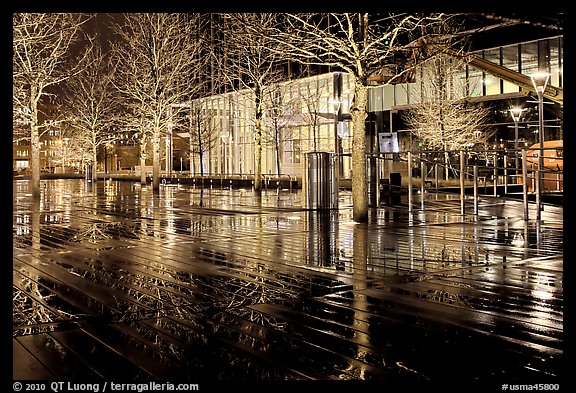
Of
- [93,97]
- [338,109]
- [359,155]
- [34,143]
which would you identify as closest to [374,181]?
[359,155]

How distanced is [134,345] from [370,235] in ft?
24.3

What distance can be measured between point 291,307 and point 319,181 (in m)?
12.4

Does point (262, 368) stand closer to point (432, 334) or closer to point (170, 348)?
point (170, 348)

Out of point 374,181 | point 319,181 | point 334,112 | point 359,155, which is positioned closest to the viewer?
point 359,155

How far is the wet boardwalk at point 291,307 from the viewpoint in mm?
3951

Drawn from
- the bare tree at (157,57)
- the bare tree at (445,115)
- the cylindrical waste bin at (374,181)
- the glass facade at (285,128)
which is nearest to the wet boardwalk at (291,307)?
the cylindrical waste bin at (374,181)

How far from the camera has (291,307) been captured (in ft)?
18.6

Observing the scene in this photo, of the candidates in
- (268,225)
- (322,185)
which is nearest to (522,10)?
(268,225)

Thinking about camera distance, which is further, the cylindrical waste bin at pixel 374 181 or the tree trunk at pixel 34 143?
the tree trunk at pixel 34 143

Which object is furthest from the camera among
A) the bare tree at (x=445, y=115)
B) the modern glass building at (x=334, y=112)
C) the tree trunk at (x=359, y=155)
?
the modern glass building at (x=334, y=112)

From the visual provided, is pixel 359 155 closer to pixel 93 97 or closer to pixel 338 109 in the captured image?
pixel 338 109

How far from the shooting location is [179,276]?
288 inches

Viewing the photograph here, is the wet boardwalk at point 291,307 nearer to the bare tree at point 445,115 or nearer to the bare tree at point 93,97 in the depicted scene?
the bare tree at point 445,115

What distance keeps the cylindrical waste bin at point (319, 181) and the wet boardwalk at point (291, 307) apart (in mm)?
6033
